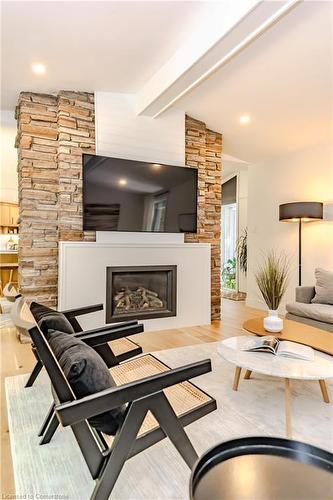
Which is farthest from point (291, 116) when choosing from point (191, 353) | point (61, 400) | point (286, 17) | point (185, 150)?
point (61, 400)

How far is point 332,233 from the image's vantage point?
470 cm

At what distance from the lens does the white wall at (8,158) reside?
461 centimetres

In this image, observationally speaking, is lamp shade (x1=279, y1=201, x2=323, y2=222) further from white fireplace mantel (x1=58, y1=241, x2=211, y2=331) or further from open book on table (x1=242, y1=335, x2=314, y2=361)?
open book on table (x1=242, y1=335, x2=314, y2=361)

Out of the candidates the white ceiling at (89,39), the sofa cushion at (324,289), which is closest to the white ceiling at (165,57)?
the white ceiling at (89,39)

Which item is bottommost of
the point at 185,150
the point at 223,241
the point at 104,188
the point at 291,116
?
the point at 223,241

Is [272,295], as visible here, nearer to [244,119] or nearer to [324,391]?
[324,391]

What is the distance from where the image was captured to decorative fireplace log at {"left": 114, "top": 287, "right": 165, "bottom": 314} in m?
4.11

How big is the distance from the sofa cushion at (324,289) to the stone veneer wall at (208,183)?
1.44 metres

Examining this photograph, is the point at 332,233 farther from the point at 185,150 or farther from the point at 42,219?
the point at 42,219

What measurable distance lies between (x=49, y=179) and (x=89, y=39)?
161cm

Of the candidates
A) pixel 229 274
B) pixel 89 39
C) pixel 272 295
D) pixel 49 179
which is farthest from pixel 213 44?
pixel 229 274

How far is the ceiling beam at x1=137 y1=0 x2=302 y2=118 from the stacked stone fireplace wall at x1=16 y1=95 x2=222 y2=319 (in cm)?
92

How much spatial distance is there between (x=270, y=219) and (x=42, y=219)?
3.82 meters

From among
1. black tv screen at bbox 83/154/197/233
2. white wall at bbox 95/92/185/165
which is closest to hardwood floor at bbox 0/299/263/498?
black tv screen at bbox 83/154/197/233
